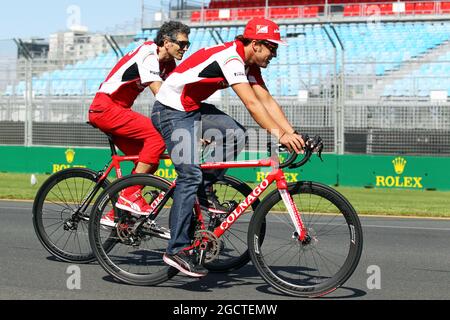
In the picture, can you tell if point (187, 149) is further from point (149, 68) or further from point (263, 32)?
point (149, 68)

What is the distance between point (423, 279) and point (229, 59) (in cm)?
241

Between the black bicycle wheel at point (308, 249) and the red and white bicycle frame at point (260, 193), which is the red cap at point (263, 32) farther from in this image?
the black bicycle wheel at point (308, 249)

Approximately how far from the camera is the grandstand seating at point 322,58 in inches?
757

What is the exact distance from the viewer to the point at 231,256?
6.71m

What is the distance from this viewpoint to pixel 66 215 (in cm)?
731

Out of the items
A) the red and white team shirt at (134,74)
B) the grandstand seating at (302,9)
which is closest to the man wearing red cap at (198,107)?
the red and white team shirt at (134,74)

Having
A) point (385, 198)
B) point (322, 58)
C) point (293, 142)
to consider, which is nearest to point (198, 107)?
point (293, 142)

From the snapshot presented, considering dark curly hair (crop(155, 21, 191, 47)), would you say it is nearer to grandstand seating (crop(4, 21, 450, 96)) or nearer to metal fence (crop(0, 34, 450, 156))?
metal fence (crop(0, 34, 450, 156))

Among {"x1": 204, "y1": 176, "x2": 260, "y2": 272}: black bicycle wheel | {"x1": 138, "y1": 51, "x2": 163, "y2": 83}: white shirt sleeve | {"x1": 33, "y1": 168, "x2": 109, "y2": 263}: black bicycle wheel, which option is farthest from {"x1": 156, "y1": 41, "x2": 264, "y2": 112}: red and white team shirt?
{"x1": 33, "y1": 168, "x2": 109, "y2": 263}: black bicycle wheel

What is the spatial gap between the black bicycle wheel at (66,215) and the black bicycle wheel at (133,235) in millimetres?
656

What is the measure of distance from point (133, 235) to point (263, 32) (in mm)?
1821

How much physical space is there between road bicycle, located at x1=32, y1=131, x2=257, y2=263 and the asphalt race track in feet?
0.49
